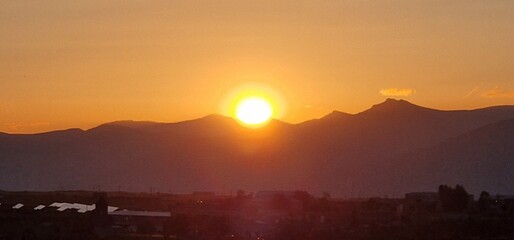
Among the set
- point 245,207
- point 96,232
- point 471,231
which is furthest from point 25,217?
point 471,231

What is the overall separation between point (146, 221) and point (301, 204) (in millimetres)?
21702

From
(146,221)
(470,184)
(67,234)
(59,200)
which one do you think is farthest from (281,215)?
(470,184)

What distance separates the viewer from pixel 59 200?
344 feet

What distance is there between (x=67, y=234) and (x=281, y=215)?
20674 mm

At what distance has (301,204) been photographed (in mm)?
88875

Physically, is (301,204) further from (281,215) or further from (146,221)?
(146,221)

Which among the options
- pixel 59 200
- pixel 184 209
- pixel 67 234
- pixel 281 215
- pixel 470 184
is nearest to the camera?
pixel 67 234

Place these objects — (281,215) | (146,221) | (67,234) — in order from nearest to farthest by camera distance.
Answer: (67,234)
(146,221)
(281,215)

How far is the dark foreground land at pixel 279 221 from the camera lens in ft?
195

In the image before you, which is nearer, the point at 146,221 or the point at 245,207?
the point at 146,221

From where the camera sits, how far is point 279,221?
67812mm

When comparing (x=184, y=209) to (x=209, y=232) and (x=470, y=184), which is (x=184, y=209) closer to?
(x=209, y=232)

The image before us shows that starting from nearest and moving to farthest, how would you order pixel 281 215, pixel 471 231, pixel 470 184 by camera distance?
pixel 471 231 → pixel 281 215 → pixel 470 184

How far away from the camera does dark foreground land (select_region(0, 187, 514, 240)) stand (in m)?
59.5
